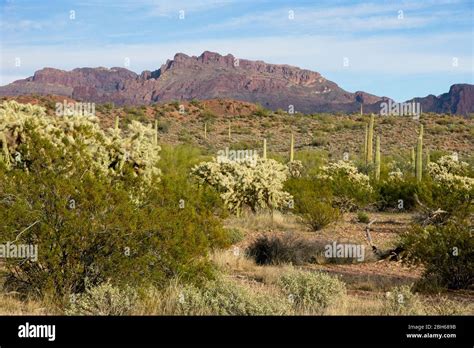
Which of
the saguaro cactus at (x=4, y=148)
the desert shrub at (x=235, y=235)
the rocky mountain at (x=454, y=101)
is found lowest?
the desert shrub at (x=235, y=235)

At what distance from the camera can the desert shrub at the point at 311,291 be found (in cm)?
762

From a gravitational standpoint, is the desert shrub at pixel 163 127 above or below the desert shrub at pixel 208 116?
below

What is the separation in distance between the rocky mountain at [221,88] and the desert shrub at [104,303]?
416 feet

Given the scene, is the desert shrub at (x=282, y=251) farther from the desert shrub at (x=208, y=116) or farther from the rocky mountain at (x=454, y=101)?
the rocky mountain at (x=454, y=101)

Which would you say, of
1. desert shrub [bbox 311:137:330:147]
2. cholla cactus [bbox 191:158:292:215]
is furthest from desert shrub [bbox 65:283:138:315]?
desert shrub [bbox 311:137:330:147]

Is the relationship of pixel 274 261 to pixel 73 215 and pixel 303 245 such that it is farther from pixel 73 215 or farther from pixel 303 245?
pixel 73 215

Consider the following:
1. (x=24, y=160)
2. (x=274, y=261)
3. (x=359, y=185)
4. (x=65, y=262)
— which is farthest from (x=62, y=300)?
(x=359, y=185)

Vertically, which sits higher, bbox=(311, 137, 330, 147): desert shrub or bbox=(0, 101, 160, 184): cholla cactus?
bbox=(0, 101, 160, 184): cholla cactus

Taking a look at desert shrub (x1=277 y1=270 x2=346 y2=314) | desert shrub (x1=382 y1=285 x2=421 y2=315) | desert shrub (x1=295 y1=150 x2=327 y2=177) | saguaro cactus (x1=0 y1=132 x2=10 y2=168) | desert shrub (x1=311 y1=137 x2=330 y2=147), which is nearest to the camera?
desert shrub (x1=382 y1=285 x2=421 y2=315)

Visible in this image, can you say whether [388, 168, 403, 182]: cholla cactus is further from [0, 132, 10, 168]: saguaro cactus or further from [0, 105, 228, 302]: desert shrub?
[0, 105, 228, 302]: desert shrub

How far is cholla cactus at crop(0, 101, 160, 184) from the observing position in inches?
430

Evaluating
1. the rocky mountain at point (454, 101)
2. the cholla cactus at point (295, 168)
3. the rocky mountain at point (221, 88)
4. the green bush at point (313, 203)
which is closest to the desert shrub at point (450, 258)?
the green bush at point (313, 203)

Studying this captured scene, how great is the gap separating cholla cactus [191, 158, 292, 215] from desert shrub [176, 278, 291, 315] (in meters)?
11.1
